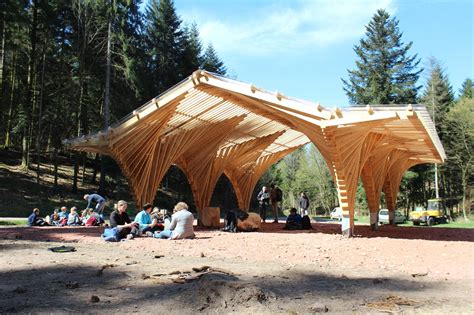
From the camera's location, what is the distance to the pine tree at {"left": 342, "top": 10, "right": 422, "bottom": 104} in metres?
32.7

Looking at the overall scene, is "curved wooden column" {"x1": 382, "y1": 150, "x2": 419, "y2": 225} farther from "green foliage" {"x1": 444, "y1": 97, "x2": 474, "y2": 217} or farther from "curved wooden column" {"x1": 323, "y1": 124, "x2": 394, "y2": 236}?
"green foliage" {"x1": 444, "y1": 97, "x2": 474, "y2": 217}

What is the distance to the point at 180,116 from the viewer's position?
15.6 metres

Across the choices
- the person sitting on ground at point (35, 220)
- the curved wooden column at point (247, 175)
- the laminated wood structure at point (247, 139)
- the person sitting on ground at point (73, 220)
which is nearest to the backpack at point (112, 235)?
the laminated wood structure at point (247, 139)

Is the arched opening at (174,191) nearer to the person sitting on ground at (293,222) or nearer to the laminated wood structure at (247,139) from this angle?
the laminated wood structure at (247,139)

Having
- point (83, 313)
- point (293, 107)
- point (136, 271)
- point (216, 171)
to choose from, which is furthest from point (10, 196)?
point (83, 313)

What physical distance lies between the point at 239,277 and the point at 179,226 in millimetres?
4951

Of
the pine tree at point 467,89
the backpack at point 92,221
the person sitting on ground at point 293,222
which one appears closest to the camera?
the person sitting on ground at point 293,222

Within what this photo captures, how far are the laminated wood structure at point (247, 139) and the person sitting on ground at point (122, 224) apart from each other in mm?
4515

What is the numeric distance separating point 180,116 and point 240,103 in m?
2.94

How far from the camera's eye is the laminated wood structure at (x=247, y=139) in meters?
11.3

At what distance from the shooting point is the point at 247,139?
19.3 meters

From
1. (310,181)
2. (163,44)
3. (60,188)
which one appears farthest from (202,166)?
(310,181)

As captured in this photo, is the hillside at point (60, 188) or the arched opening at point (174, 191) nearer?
the hillside at point (60, 188)

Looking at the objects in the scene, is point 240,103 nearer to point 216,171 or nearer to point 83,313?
point 216,171
